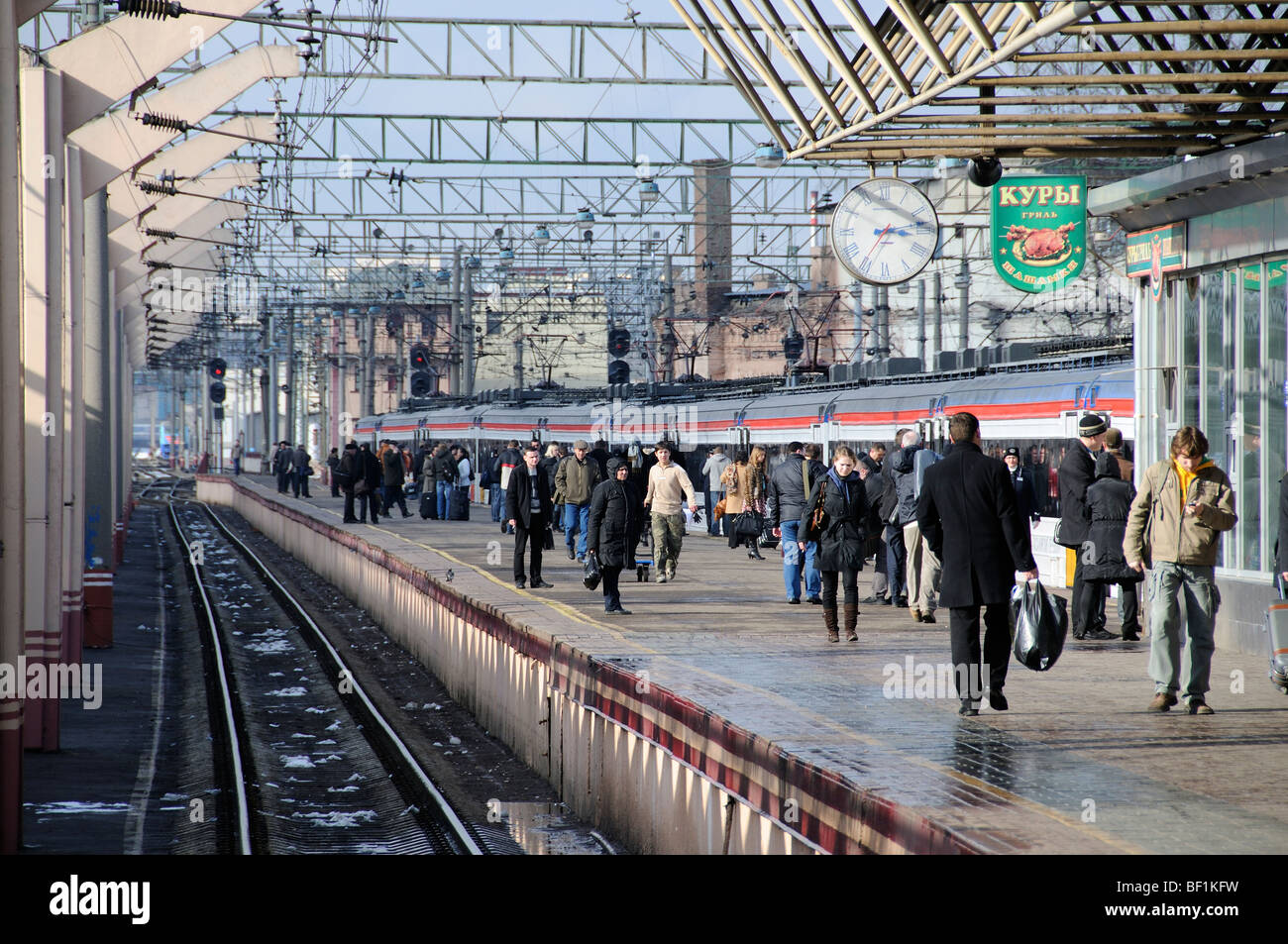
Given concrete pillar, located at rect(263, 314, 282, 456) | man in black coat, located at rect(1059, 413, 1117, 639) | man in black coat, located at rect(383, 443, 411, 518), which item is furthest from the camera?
concrete pillar, located at rect(263, 314, 282, 456)

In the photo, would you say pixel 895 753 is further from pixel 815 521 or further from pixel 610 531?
pixel 610 531

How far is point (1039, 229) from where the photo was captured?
697 inches

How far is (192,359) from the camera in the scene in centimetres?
7931

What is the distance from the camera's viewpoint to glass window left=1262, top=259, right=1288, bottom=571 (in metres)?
12.7

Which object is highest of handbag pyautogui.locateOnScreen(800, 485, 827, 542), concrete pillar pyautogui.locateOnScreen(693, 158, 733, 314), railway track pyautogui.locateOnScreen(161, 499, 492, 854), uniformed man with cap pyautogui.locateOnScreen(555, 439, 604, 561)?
concrete pillar pyautogui.locateOnScreen(693, 158, 733, 314)

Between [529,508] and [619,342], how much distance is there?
24146 millimetres

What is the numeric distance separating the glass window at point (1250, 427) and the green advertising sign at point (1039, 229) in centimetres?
424

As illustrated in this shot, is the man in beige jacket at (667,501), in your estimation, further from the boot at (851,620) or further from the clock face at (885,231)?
the boot at (851,620)

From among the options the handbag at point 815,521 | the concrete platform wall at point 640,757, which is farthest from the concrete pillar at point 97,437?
the handbag at point 815,521

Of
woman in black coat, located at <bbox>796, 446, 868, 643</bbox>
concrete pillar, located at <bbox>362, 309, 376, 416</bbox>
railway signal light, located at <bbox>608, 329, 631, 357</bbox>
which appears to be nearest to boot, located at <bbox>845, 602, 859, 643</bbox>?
woman in black coat, located at <bbox>796, 446, 868, 643</bbox>

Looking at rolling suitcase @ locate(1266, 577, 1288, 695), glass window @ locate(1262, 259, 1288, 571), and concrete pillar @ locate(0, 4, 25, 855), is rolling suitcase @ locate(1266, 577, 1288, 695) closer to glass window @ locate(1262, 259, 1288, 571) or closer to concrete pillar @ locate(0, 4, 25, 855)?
glass window @ locate(1262, 259, 1288, 571)

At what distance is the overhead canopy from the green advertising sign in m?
3.69

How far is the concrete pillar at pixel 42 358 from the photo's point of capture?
42.3 feet
